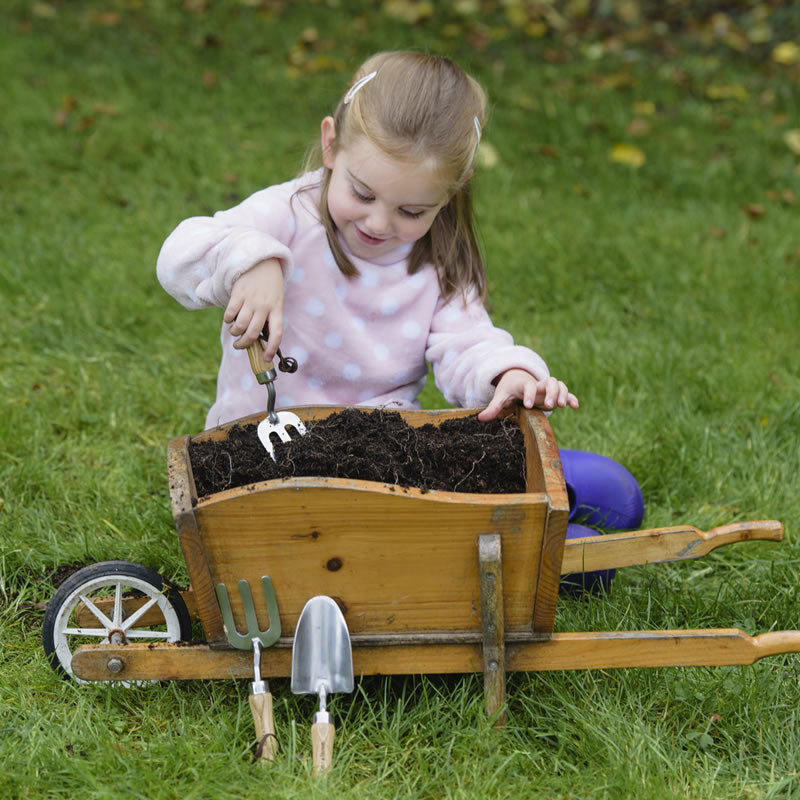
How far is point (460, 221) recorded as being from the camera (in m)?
2.26

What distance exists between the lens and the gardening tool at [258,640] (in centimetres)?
165

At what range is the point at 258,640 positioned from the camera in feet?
5.64

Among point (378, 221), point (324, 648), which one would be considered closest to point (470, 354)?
point (378, 221)

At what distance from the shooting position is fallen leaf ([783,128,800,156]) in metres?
4.75

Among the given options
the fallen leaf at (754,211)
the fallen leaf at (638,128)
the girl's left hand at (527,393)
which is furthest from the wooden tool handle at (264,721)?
the fallen leaf at (638,128)

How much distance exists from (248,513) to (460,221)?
964 mm

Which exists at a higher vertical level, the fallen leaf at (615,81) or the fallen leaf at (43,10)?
the fallen leaf at (43,10)

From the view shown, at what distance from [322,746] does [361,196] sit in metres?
1.04

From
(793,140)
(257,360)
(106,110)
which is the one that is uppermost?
(106,110)

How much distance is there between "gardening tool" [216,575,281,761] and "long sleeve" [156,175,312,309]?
0.58 metres

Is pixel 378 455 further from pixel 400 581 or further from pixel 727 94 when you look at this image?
pixel 727 94

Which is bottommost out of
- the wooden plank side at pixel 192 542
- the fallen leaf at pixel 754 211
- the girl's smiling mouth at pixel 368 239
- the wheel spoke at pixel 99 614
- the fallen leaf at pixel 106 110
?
the wheel spoke at pixel 99 614

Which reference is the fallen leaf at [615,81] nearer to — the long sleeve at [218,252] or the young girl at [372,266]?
the young girl at [372,266]

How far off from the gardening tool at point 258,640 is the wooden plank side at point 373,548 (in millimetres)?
14
